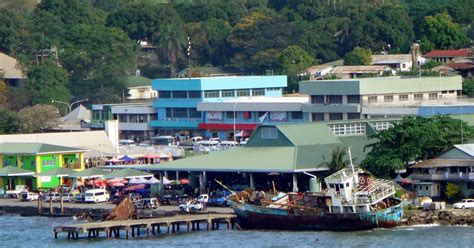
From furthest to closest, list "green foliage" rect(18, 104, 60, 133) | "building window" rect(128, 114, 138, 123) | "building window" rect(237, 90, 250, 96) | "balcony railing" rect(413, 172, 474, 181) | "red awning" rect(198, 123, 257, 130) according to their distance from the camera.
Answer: "building window" rect(128, 114, 138, 123)
"building window" rect(237, 90, 250, 96)
"green foliage" rect(18, 104, 60, 133)
"red awning" rect(198, 123, 257, 130)
"balcony railing" rect(413, 172, 474, 181)

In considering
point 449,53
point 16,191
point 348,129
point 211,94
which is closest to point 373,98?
point 211,94

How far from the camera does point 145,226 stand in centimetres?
5025

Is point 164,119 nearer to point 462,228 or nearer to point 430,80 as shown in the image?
point 430,80

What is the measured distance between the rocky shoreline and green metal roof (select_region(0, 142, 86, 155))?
20516mm

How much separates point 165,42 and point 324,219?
5736 cm

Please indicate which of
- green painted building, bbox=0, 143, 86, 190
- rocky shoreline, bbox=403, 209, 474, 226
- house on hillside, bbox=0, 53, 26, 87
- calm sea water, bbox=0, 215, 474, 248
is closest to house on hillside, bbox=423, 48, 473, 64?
house on hillside, bbox=0, 53, 26, 87

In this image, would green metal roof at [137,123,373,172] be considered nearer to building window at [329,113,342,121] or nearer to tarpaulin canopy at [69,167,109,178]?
tarpaulin canopy at [69,167,109,178]

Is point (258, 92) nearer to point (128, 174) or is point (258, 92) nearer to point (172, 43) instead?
point (128, 174)

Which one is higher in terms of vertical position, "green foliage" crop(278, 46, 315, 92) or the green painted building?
"green foliage" crop(278, 46, 315, 92)

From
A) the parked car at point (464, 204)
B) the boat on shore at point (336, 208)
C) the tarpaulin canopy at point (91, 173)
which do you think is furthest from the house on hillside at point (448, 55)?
the boat on shore at point (336, 208)

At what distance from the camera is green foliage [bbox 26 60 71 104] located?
→ 93.3 meters

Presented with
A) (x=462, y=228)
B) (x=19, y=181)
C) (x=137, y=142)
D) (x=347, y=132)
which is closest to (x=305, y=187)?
(x=347, y=132)

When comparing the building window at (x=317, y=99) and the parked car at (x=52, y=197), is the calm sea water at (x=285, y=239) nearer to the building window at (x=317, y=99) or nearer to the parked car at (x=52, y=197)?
the parked car at (x=52, y=197)

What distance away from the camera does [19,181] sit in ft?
213
